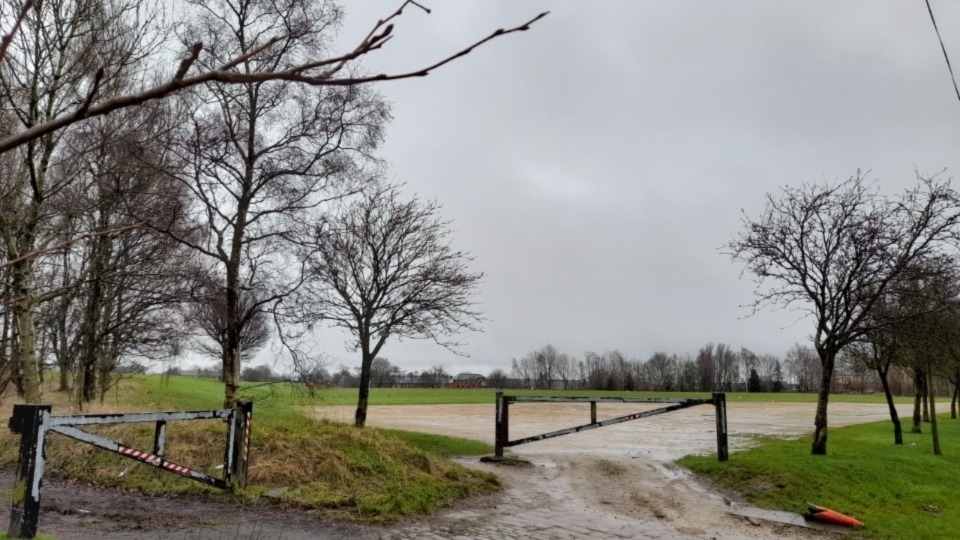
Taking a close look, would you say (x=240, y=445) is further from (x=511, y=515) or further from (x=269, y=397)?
(x=269, y=397)

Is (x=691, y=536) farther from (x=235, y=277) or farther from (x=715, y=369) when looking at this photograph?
(x=715, y=369)

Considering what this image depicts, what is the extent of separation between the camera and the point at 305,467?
952 cm

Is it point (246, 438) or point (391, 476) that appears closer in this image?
point (246, 438)

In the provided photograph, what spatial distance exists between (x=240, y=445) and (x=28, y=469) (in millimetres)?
3311

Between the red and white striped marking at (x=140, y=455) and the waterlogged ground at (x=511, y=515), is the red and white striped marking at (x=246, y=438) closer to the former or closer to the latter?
the waterlogged ground at (x=511, y=515)

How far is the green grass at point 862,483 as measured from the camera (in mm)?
8688

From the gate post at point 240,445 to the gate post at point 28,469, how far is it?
3060 mm

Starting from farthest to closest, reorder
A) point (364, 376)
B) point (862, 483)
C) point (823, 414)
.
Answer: point (364, 376)
point (823, 414)
point (862, 483)

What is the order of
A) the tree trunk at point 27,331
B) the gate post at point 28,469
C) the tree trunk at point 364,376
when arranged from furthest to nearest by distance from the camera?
the tree trunk at point 364,376 < the tree trunk at point 27,331 < the gate post at point 28,469

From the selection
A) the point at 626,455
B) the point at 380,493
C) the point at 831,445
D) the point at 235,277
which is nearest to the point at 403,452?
the point at 380,493

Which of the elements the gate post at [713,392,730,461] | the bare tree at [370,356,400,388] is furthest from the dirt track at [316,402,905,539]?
the bare tree at [370,356,400,388]

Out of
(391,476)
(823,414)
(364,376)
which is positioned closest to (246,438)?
(391,476)

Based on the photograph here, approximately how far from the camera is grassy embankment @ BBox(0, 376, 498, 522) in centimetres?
838

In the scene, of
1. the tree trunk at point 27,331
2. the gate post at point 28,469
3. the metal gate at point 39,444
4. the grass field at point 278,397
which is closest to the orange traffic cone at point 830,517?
the metal gate at point 39,444
